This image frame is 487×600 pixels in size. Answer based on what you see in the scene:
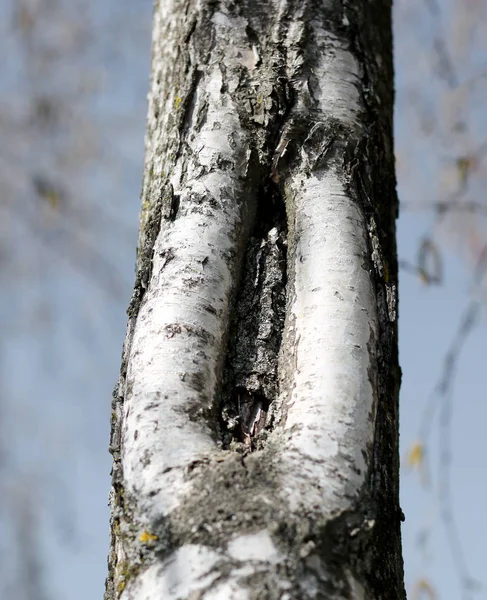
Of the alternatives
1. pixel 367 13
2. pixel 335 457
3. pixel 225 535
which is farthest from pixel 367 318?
pixel 367 13

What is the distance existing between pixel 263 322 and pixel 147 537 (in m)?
0.37

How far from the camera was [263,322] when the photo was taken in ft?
3.52

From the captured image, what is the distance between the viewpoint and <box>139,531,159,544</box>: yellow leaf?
815 mm

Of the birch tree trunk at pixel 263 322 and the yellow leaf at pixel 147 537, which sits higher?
the birch tree trunk at pixel 263 322

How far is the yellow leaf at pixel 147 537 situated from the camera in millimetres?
815

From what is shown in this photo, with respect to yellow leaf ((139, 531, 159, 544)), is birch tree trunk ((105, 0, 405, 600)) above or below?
above
